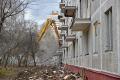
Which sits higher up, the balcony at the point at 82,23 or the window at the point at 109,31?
the balcony at the point at 82,23

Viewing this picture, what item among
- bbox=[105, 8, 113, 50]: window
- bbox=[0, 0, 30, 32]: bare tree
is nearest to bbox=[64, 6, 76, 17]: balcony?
bbox=[0, 0, 30, 32]: bare tree

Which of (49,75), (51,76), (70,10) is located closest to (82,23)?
(70,10)

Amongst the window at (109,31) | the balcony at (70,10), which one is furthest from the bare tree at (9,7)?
the window at (109,31)

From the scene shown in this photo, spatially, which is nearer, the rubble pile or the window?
the window

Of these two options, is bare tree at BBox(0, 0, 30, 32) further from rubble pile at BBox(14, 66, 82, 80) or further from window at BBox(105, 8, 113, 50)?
window at BBox(105, 8, 113, 50)

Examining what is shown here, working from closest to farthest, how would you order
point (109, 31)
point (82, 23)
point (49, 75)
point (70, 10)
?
point (109, 31) → point (82, 23) → point (70, 10) → point (49, 75)

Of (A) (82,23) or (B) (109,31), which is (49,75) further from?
(B) (109,31)

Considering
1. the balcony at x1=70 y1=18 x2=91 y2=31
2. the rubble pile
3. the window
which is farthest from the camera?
the rubble pile

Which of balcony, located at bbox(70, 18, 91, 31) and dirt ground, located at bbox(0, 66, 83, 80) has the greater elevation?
balcony, located at bbox(70, 18, 91, 31)

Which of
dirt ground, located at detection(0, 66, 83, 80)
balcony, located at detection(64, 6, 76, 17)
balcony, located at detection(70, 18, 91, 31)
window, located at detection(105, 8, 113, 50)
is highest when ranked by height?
balcony, located at detection(64, 6, 76, 17)

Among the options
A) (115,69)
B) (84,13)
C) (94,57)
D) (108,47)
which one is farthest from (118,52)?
(84,13)

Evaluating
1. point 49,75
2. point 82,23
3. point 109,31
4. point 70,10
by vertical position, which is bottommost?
point 49,75

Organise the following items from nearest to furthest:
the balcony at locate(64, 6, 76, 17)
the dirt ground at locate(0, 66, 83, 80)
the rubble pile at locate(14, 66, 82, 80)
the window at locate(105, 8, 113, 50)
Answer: the window at locate(105, 8, 113, 50)
the rubble pile at locate(14, 66, 82, 80)
the dirt ground at locate(0, 66, 83, 80)
the balcony at locate(64, 6, 76, 17)

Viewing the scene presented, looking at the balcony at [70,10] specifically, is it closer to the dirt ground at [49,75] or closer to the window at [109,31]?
the dirt ground at [49,75]
